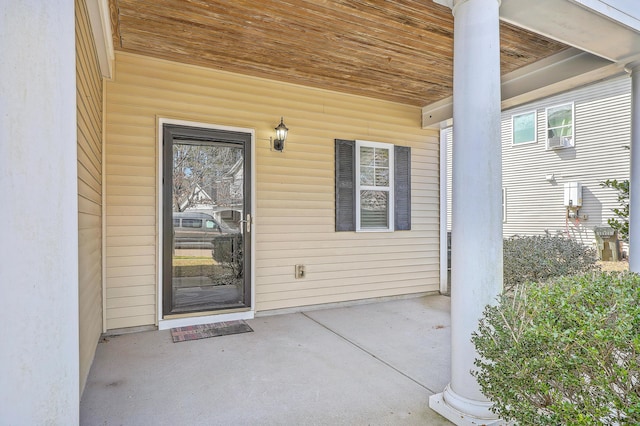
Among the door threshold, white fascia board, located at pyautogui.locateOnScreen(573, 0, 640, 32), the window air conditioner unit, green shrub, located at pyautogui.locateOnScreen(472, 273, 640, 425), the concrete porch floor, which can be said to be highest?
the window air conditioner unit

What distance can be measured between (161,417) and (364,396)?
1.32m

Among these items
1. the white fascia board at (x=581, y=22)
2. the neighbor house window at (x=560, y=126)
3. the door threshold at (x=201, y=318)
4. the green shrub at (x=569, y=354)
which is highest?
the neighbor house window at (x=560, y=126)

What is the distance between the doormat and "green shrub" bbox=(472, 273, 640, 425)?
2.69 meters

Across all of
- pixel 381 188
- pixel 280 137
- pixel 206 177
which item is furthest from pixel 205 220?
pixel 381 188

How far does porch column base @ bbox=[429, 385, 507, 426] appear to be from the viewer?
6.75ft

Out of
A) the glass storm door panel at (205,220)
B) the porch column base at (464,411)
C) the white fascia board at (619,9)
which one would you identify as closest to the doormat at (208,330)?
the glass storm door panel at (205,220)

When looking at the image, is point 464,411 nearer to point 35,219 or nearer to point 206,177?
point 35,219

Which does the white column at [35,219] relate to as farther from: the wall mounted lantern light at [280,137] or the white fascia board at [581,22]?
the wall mounted lantern light at [280,137]

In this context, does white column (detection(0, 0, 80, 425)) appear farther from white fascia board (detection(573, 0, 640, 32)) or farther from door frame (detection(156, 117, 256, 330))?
white fascia board (detection(573, 0, 640, 32))

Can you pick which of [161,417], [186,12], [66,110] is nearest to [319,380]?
[161,417]

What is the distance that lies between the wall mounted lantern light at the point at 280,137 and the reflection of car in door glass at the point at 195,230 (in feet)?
3.80

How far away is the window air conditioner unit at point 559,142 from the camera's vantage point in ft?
31.0

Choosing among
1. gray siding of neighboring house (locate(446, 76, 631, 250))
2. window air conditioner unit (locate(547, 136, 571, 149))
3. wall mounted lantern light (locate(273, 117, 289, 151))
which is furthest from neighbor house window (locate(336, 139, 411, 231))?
window air conditioner unit (locate(547, 136, 571, 149))

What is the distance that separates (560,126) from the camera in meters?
9.60
